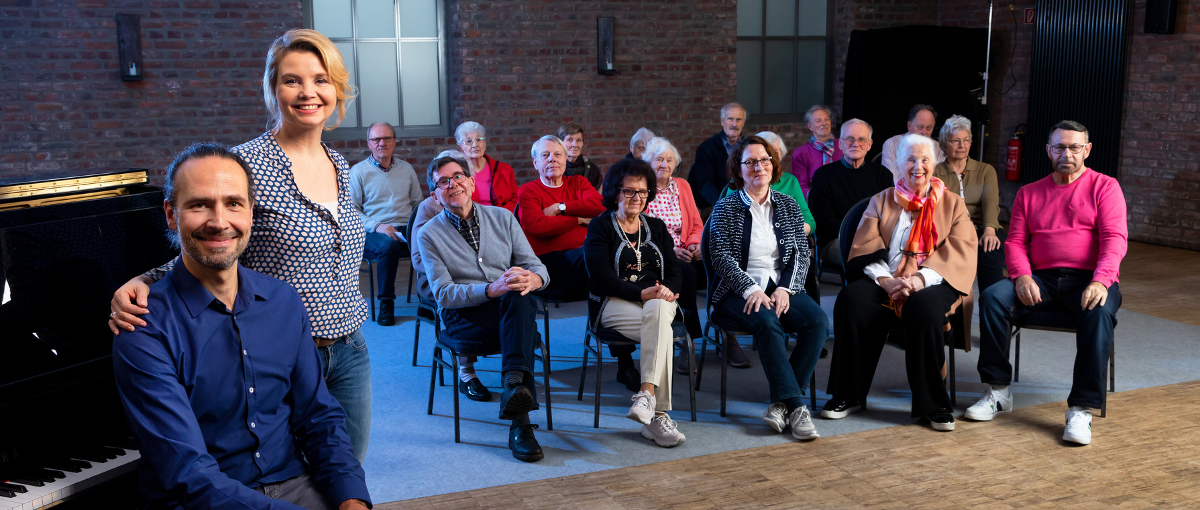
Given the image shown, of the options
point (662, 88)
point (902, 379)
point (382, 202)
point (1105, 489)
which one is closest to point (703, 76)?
point (662, 88)

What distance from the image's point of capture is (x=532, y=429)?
135 inches

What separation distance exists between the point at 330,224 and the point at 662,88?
6.24 metres

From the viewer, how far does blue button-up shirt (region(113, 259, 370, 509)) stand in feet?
5.45

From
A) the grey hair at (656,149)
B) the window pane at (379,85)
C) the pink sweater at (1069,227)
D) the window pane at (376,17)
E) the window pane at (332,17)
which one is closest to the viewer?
the pink sweater at (1069,227)

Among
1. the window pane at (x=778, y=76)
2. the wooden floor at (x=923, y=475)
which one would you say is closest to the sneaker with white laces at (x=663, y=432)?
the wooden floor at (x=923, y=475)

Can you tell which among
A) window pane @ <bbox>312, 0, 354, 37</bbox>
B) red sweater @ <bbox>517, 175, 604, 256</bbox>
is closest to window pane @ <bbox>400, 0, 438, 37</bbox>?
window pane @ <bbox>312, 0, 354, 37</bbox>

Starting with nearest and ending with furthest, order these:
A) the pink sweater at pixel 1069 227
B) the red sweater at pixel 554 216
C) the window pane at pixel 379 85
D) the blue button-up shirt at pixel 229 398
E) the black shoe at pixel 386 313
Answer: the blue button-up shirt at pixel 229 398
the pink sweater at pixel 1069 227
the red sweater at pixel 554 216
the black shoe at pixel 386 313
the window pane at pixel 379 85

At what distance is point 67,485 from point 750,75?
25.0 feet

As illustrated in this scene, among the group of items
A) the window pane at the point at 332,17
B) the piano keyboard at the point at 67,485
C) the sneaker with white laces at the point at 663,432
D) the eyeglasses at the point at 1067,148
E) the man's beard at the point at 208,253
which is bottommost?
the sneaker with white laces at the point at 663,432

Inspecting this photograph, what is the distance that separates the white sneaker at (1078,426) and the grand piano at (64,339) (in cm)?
307

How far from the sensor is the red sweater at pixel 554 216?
4695 millimetres

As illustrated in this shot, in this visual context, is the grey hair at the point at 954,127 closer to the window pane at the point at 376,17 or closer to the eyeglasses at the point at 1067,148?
the eyeglasses at the point at 1067,148

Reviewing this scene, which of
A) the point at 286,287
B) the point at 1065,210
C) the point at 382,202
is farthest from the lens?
the point at 382,202

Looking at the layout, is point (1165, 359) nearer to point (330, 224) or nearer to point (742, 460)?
point (742, 460)
